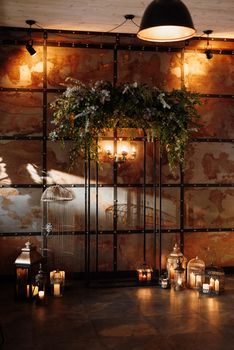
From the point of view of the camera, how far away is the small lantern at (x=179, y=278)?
A: 5.75m

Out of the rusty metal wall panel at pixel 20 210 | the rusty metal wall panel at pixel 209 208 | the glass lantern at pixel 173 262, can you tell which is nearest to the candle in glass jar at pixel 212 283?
the glass lantern at pixel 173 262

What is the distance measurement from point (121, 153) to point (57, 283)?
1.83m

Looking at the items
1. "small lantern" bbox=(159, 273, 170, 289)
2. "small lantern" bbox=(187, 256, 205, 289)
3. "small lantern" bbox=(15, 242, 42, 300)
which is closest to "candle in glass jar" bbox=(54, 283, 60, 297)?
"small lantern" bbox=(15, 242, 42, 300)

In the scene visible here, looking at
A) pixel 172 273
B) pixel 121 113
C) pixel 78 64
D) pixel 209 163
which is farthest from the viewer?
pixel 209 163

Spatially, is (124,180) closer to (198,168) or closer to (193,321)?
(198,168)

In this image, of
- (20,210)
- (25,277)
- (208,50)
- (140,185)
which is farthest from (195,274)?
(208,50)

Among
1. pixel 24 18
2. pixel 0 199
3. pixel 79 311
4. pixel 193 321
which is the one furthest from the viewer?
pixel 0 199

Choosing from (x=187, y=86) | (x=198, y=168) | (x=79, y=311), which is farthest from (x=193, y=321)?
(x=187, y=86)

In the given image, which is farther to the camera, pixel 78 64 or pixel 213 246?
pixel 213 246

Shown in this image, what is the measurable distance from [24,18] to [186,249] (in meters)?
3.66

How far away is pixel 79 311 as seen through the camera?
4988mm

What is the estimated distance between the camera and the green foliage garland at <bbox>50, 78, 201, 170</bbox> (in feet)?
18.5

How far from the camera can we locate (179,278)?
5.81 metres

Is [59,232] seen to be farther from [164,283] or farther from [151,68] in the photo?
[151,68]
